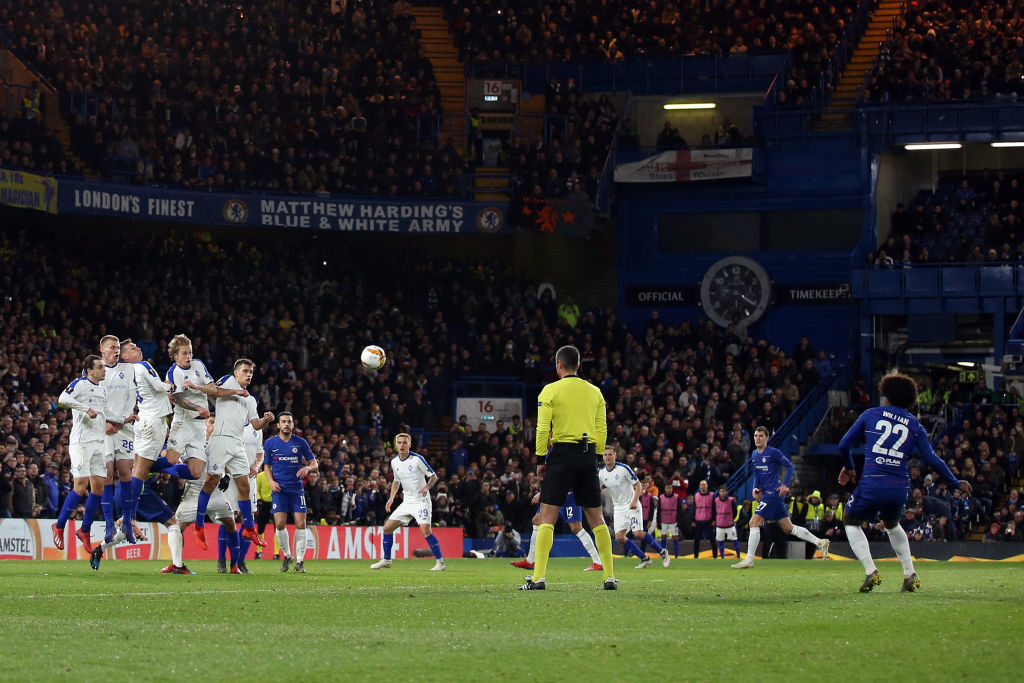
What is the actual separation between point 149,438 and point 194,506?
3.07 feet

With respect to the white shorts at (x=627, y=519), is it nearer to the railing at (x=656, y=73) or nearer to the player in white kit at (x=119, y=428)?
the player in white kit at (x=119, y=428)

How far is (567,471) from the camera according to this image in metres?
13.2

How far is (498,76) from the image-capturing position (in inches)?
1813

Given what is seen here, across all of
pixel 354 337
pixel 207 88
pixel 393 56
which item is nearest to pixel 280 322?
pixel 354 337

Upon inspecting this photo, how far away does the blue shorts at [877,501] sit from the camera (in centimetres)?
1323

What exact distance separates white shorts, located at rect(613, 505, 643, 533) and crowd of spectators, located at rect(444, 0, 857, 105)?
2160 centimetres

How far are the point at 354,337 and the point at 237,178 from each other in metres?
5.52

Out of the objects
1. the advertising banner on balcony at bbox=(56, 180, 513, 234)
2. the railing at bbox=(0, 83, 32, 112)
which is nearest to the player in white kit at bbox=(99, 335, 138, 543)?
the advertising banner on balcony at bbox=(56, 180, 513, 234)

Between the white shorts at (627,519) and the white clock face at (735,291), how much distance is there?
18433mm

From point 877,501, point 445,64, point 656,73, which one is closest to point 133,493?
point 877,501

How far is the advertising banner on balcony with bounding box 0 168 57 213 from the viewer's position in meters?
34.8

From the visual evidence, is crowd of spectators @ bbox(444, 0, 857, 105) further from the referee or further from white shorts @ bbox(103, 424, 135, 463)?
the referee

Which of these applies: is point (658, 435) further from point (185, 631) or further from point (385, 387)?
point (185, 631)

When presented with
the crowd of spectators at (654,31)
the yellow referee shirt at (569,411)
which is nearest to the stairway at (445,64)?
the crowd of spectators at (654,31)
